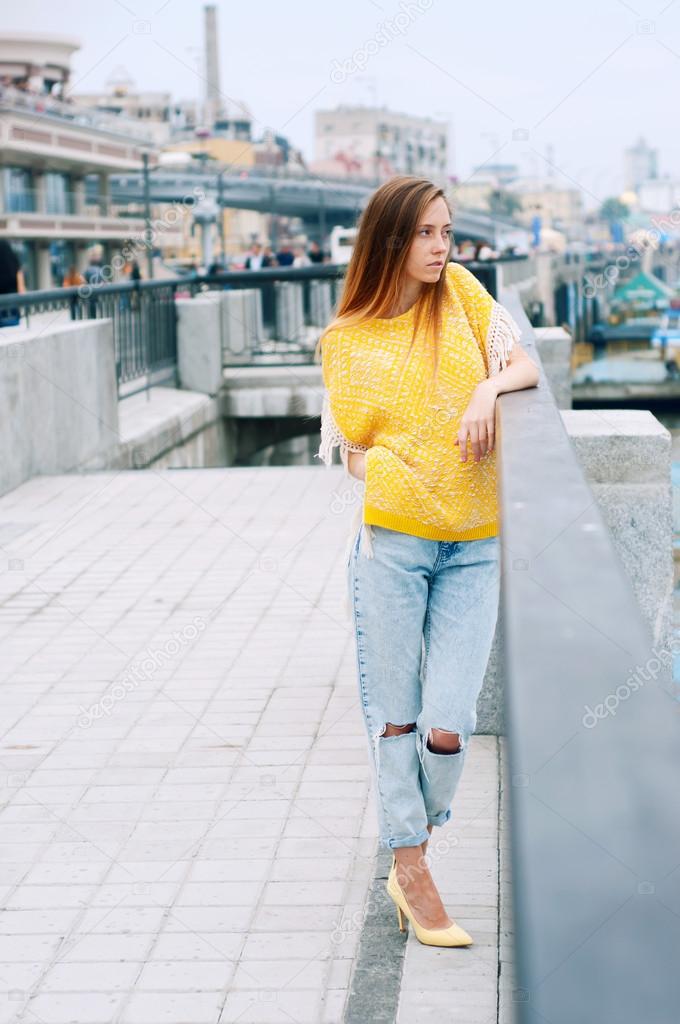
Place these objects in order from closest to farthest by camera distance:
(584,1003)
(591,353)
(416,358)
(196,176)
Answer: (584,1003) < (416,358) < (196,176) < (591,353)

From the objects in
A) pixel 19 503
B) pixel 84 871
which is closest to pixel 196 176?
pixel 19 503

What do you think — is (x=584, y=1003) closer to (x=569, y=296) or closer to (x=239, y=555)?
(x=239, y=555)

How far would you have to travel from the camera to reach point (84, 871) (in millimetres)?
4078

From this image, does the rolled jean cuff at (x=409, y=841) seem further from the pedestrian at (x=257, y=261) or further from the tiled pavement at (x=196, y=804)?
the pedestrian at (x=257, y=261)

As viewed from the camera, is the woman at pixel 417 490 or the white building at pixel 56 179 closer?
the woman at pixel 417 490

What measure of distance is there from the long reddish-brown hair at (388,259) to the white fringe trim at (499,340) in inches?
6.0

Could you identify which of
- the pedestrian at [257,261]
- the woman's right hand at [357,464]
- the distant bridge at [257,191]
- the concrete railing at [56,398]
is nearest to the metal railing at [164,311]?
the concrete railing at [56,398]

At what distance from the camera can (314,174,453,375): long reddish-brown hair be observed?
10.9 feet

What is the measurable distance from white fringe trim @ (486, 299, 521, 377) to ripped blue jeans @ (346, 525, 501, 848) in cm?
41

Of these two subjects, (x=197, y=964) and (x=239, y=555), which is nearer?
(x=197, y=964)

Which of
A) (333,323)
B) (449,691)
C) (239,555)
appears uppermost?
(333,323)

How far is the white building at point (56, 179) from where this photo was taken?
72750 mm

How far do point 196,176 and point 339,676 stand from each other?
92.3 m

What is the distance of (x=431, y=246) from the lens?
3350mm
